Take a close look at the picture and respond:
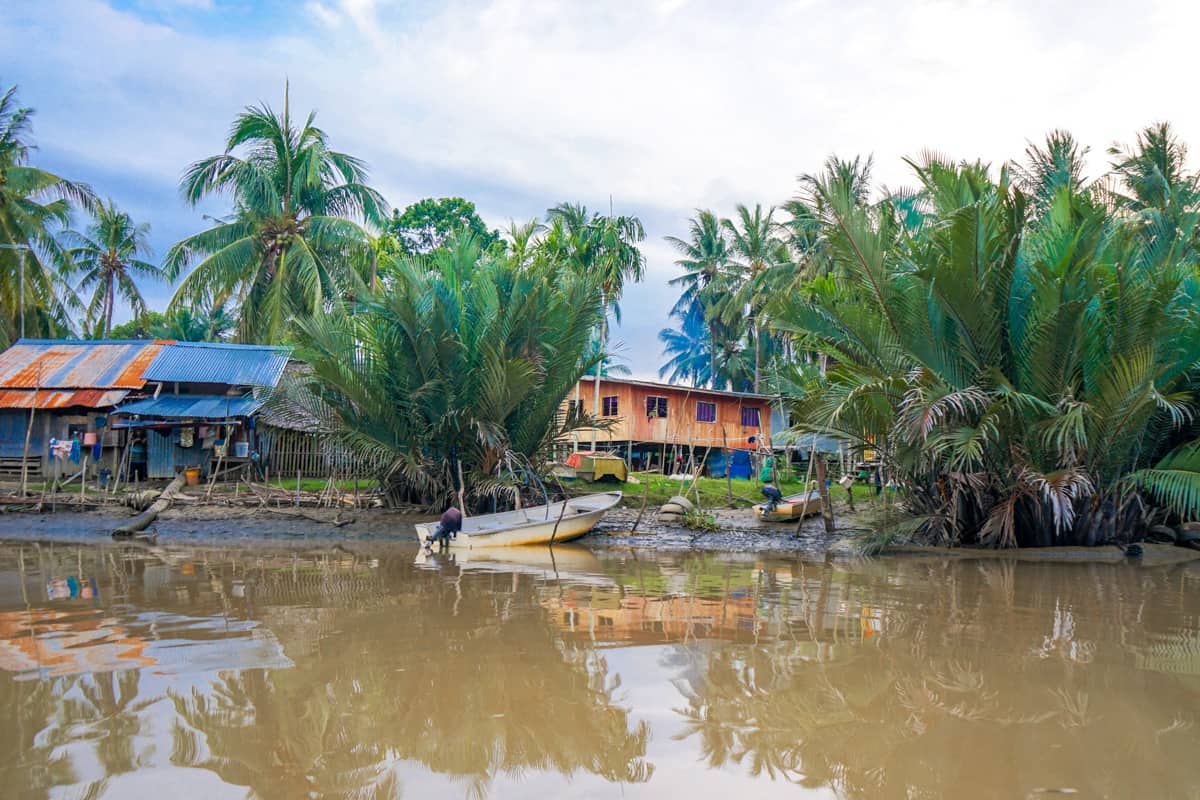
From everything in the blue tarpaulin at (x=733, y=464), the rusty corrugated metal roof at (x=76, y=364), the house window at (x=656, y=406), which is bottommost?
the blue tarpaulin at (x=733, y=464)

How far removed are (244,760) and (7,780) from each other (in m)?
0.90

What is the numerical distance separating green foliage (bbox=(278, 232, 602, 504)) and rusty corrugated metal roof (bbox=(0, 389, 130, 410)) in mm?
6967

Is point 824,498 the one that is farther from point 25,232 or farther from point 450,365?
point 25,232

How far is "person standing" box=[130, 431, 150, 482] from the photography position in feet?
65.7

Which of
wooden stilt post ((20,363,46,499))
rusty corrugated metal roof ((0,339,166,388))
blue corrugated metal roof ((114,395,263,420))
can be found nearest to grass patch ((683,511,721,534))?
blue corrugated metal roof ((114,395,263,420))

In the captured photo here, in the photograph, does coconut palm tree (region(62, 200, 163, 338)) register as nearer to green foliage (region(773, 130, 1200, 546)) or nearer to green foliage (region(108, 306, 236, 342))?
green foliage (region(108, 306, 236, 342))

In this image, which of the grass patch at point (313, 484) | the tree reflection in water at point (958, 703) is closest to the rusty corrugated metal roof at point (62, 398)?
the grass patch at point (313, 484)

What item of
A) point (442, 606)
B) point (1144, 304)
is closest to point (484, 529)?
point (442, 606)

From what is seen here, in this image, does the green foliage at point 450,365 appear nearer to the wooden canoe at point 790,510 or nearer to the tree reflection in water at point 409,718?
the wooden canoe at point 790,510

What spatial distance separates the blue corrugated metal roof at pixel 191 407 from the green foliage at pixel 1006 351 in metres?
13.1

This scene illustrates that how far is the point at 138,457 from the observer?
66.1 feet

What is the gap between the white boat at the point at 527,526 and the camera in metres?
14.0

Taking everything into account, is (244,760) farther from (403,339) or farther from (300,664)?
(403,339)

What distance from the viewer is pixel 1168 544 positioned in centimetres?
1255
